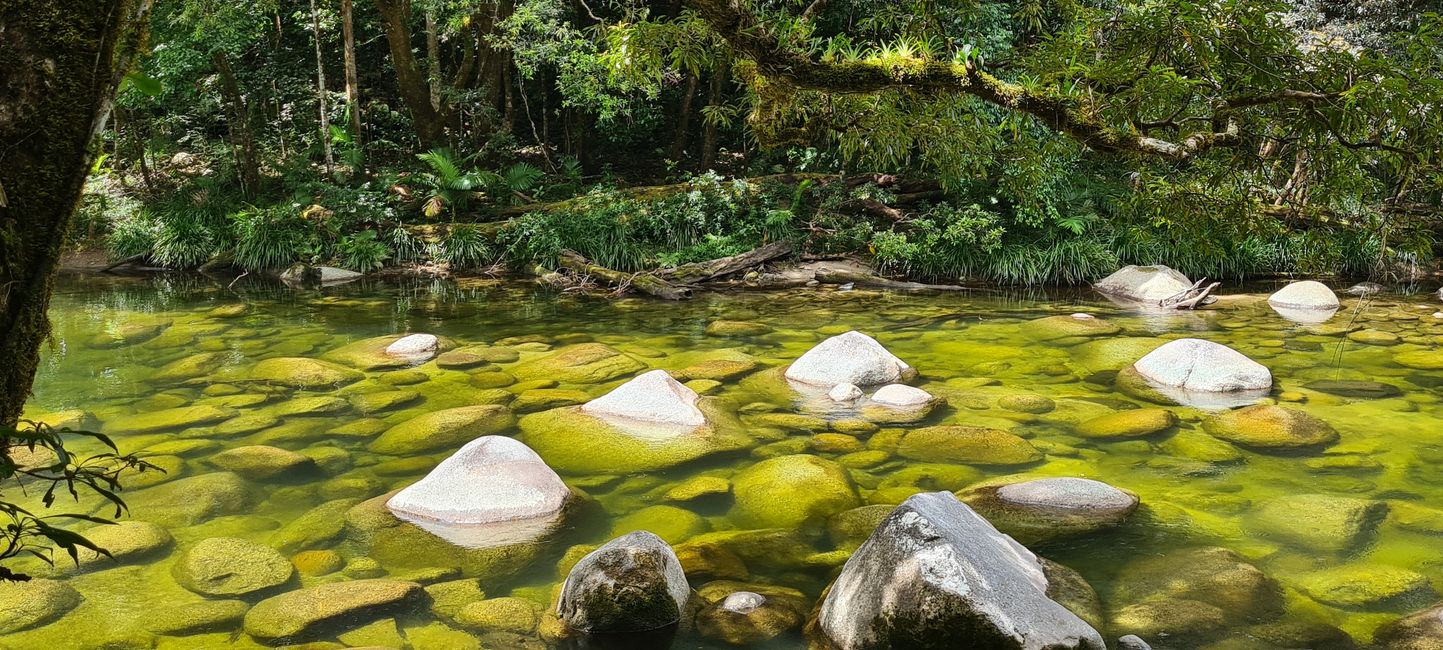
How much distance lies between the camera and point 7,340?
55.2 inches

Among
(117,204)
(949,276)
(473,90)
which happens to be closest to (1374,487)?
(949,276)

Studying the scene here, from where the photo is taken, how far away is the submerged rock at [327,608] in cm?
351

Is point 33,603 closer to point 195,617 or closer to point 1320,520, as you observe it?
point 195,617

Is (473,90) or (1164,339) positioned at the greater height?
(473,90)

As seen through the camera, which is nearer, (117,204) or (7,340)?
(7,340)

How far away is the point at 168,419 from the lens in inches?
249

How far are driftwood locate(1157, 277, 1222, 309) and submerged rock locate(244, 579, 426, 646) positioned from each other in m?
10.0

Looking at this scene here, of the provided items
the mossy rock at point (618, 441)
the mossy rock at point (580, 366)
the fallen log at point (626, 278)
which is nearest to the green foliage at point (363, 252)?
the fallen log at point (626, 278)

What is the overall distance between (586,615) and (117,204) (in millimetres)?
16192

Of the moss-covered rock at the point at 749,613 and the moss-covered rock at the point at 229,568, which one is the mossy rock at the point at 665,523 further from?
the moss-covered rock at the point at 229,568

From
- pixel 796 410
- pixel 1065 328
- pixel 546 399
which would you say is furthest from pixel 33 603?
pixel 1065 328

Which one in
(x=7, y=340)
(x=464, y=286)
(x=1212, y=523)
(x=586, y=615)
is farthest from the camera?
(x=464, y=286)

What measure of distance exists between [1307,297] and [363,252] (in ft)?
42.0

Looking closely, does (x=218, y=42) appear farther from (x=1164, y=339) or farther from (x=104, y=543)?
(x=1164, y=339)
